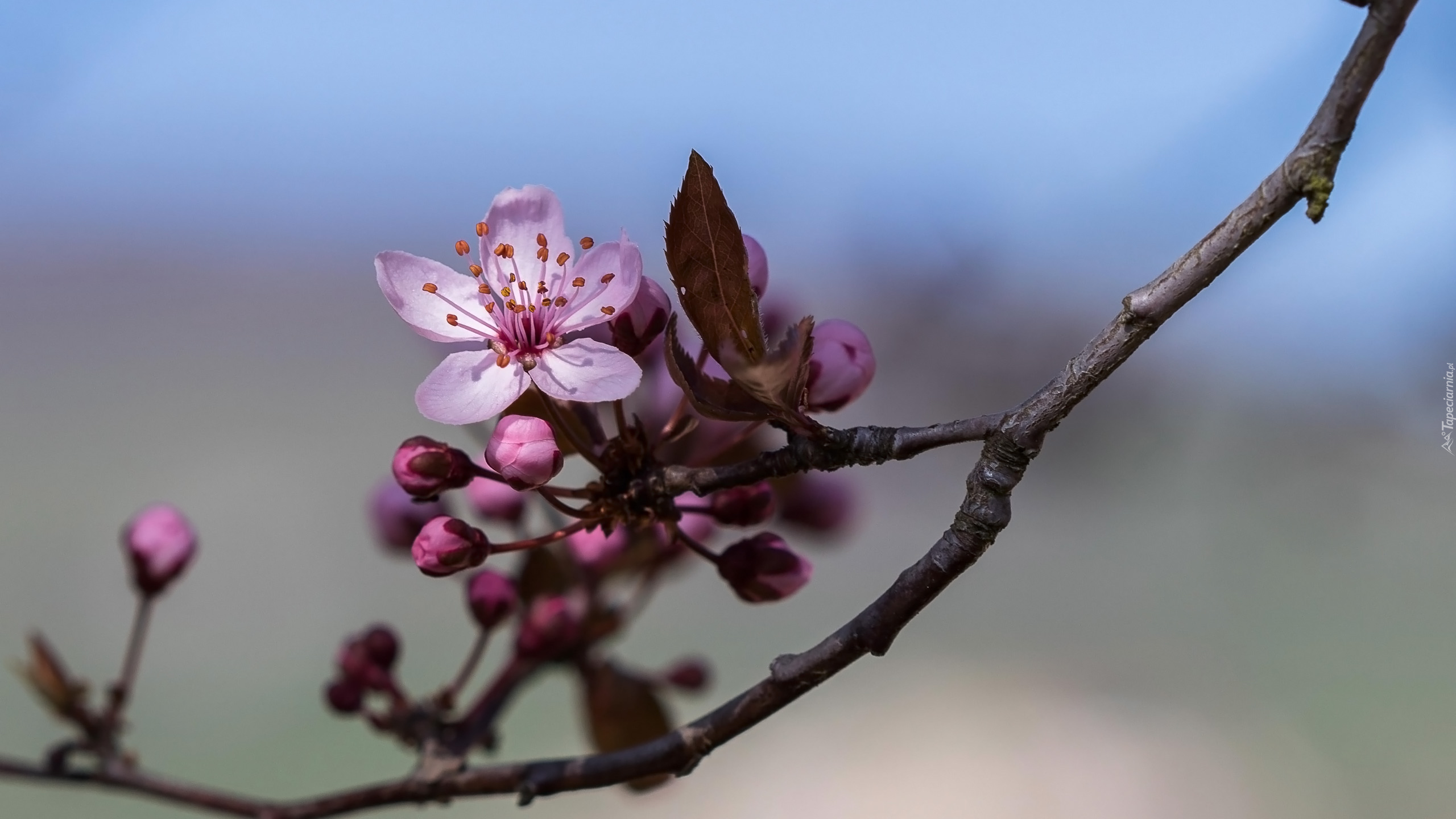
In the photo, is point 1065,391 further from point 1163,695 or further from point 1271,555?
point 1163,695

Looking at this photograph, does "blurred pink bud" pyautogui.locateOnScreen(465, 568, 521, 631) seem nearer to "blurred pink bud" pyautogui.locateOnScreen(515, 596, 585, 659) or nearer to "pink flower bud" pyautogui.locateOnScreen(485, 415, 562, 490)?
"blurred pink bud" pyautogui.locateOnScreen(515, 596, 585, 659)

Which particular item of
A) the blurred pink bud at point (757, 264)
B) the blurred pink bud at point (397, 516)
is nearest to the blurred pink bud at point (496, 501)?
the blurred pink bud at point (397, 516)

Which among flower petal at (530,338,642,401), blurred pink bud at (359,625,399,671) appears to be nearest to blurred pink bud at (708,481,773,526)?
flower petal at (530,338,642,401)

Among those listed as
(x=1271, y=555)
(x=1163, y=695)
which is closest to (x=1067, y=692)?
(x=1163, y=695)

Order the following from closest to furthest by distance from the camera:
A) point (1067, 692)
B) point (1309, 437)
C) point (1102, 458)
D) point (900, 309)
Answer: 1. point (1309, 437)
2. point (1102, 458)
3. point (900, 309)
4. point (1067, 692)

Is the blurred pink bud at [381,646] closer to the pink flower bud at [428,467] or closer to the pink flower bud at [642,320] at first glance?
the pink flower bud at [428,467]

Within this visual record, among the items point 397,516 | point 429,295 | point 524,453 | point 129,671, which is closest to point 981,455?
point 524,453

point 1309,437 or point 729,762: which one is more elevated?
point 1309,437
